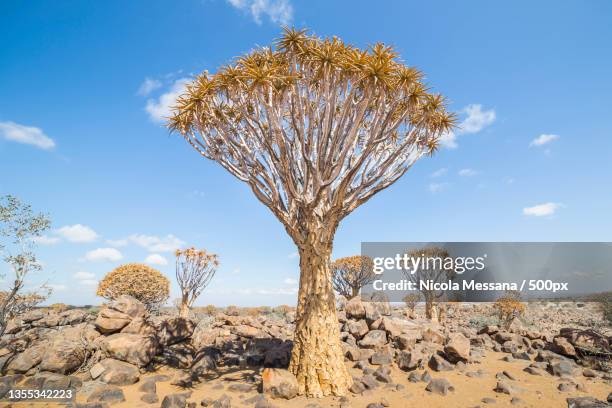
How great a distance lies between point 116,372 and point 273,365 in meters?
3.90

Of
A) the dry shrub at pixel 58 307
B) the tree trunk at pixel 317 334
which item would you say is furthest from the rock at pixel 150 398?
the dry shrub at pixel 58 307

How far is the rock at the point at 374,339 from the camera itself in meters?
10.9

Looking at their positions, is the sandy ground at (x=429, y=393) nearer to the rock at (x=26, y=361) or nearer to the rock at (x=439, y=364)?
the rock at (x=439, y=364)

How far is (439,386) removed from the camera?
784 centimetres

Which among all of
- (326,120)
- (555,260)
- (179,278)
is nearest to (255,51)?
(326,120)

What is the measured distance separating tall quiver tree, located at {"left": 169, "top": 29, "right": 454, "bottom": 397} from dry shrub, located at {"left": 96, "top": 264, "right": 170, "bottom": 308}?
14320mm

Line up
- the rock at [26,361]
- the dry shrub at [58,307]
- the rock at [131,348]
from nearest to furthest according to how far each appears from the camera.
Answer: the rock at [26,361]
the rock at [131,348]
the dry shrub at [58,307]

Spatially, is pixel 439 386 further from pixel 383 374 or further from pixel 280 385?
pixel 280 385

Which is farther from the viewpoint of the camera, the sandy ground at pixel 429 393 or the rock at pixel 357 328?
the rock at pixel 357 328

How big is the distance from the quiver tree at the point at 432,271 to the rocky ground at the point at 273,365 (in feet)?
28.0

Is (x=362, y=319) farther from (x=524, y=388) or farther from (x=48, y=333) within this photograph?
(x=48, y=333)

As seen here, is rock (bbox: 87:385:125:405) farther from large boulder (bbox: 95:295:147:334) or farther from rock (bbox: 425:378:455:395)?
rock (bbox: 425:378:455:395)

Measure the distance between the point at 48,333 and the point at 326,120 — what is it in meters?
12.1

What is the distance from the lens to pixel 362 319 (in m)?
13.0
